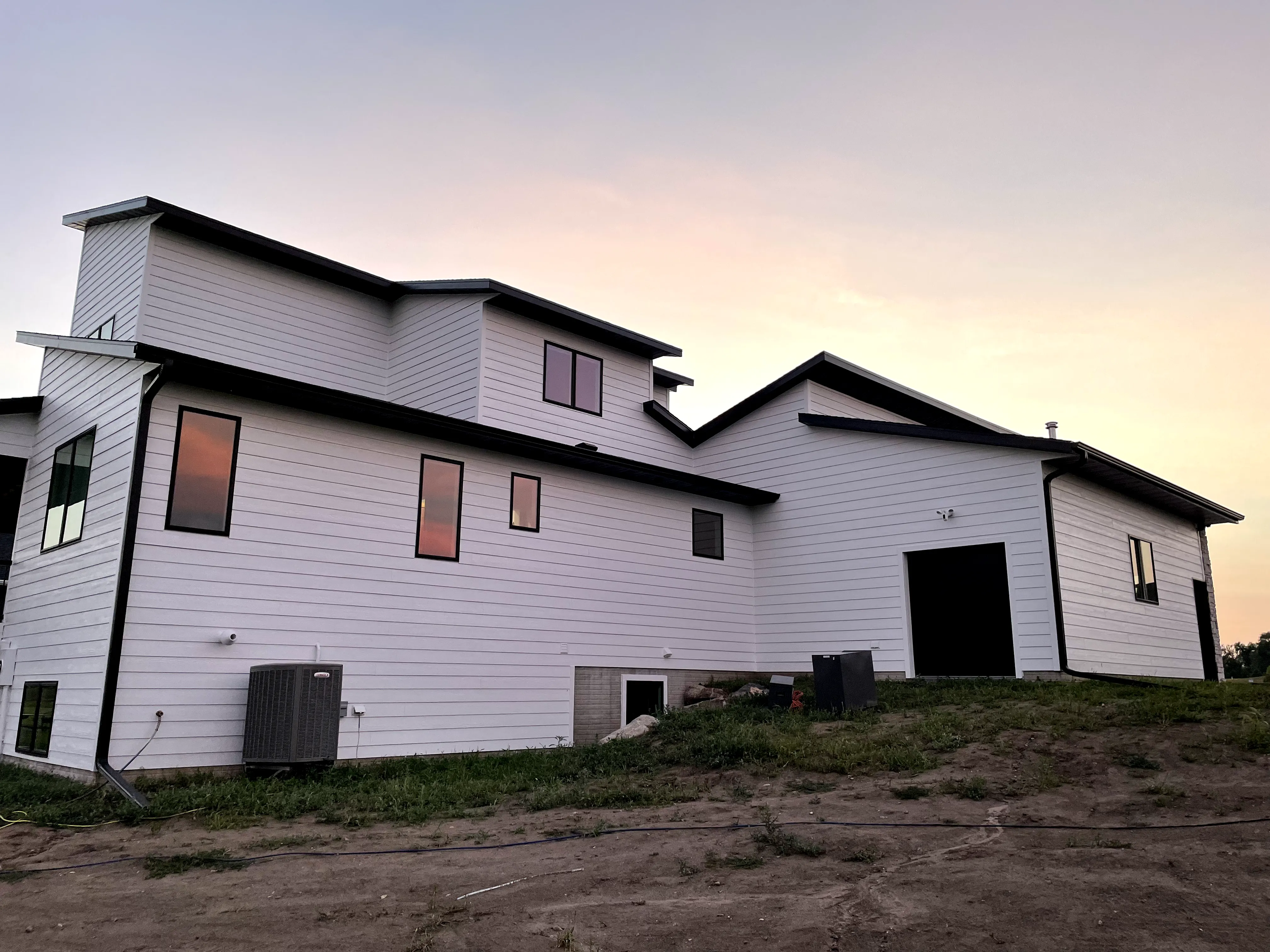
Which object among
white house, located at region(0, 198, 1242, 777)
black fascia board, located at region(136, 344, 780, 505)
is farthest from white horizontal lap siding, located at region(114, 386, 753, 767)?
black fascia board, located at region(136, 344, 780, 505)

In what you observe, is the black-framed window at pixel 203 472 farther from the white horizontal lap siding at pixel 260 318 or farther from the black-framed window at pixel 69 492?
the white horizontal lap siding at pixel 260 318

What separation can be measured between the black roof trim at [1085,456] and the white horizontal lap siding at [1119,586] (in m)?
0.25

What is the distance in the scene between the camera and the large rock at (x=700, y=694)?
15.6 meters

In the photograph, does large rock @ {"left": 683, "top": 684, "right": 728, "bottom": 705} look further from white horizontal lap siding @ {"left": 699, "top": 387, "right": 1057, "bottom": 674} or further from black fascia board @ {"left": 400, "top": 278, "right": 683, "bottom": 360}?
black fascia board @ {"left": 400, "top": 278, "right": 683, "bottom": 360}

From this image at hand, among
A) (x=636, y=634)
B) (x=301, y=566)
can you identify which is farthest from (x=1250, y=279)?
(x=301, y=566)

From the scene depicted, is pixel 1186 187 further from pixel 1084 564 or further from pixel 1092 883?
pixel 1092 883

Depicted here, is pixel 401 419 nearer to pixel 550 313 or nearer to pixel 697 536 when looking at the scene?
pixel 550 313

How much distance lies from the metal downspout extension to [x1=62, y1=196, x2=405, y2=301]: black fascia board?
6449 mm

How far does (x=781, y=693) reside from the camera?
1343 centimetres

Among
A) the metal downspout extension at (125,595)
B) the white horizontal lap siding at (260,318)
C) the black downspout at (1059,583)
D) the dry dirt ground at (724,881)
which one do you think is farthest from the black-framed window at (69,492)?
the black downspout at (1059,583)

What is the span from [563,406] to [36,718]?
10094 mm

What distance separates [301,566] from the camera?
1103 centimetres

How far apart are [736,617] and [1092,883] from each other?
12.0 m

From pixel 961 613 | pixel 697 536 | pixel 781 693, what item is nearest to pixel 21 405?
pixel 697 536
